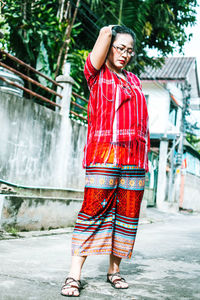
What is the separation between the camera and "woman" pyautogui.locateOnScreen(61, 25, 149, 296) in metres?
2.31

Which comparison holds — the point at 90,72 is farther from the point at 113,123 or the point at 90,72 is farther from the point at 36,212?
the point at 36,212

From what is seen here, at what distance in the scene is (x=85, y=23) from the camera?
12203 mm

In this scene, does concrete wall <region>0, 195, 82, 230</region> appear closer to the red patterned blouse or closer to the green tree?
the red patterned blouse

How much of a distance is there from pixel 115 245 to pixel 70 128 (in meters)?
5.37

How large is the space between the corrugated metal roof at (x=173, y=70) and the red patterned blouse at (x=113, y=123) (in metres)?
18.0

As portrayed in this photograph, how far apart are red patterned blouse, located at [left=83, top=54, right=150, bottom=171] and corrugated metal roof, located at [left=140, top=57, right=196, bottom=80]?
1801 cm

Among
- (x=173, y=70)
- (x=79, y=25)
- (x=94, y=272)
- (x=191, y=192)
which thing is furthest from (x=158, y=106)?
(x=94, y=272)

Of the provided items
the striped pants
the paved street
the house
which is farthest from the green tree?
the striped pants

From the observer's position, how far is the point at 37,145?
6.52 meters

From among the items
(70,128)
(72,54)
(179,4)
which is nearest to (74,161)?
(70,128)

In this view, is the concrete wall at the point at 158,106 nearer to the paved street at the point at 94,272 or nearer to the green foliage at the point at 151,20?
the green foliage at the point at 151,20

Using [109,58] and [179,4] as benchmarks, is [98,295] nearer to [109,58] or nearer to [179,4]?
[109,58]

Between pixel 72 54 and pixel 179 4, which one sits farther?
pixel 179 4

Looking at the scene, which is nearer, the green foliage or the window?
the green foliage
